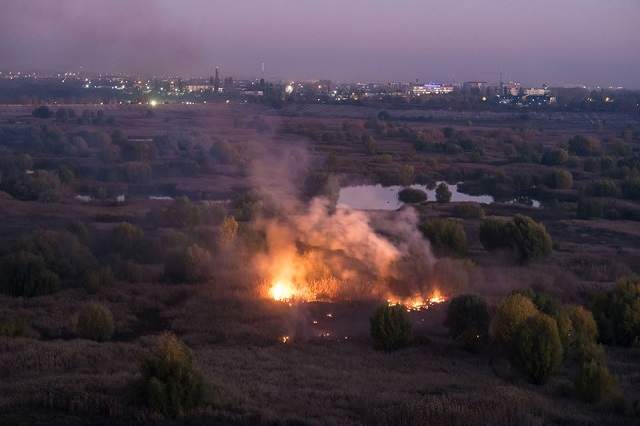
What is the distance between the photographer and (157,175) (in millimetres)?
35812

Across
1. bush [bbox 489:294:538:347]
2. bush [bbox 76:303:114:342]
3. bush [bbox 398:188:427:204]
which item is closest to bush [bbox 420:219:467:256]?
bush [bbox 489:294:538:347]

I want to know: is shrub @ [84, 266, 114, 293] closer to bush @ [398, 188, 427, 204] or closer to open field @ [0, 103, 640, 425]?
open field @ [0, 103, 640, 425]

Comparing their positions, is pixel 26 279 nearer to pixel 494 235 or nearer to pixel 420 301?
pixel 420 301

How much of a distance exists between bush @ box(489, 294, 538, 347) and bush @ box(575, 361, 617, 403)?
1.67 metres

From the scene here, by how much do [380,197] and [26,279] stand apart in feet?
66.1

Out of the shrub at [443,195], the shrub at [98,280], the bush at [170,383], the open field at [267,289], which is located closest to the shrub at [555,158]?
the open field at [267,289]

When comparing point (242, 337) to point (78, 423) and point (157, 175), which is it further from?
point (157, 175)

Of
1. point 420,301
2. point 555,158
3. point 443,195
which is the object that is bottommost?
point 443,195

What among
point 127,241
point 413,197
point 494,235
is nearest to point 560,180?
point 413,197

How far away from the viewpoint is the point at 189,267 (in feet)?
50.2

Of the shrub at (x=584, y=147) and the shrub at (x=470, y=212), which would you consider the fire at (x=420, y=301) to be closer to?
the shrub at (x=470, y=212)

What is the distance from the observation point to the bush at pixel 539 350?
9.68 meters

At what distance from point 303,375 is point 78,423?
2.89 meters

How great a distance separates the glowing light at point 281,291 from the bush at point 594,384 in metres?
5.78
